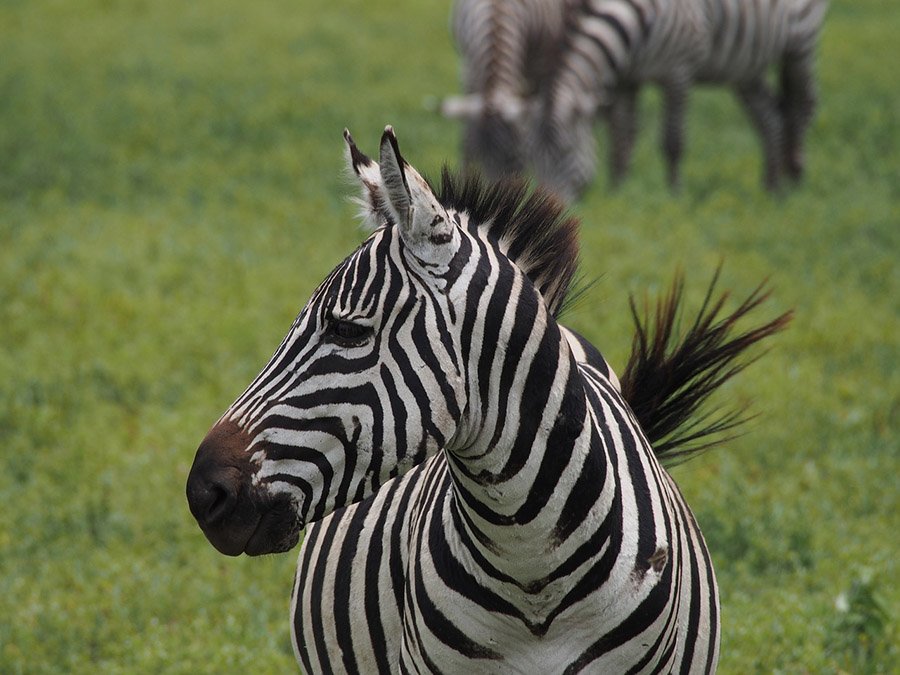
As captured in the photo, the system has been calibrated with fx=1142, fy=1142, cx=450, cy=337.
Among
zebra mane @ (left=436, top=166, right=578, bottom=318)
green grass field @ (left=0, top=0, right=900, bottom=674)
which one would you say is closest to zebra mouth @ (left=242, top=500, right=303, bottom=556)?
zebra mane @ (left=436, top=166, right=578, bottom=318)

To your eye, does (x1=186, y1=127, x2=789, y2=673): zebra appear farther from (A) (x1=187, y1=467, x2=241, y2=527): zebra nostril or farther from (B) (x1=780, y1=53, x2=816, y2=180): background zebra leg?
(B) (x1=780, y1=53, x2=816, y2=180): background zebra leg

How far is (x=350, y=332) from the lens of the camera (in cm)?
256

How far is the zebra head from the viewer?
8.27 ft

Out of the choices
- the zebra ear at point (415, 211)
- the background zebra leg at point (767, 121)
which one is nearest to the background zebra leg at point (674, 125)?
the background zebra leg at point (767, 121)

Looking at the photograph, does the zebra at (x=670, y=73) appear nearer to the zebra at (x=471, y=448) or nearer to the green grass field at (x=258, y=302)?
the green grass field at (x=258, y=302)

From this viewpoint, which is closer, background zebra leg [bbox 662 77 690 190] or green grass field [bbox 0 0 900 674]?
green grass field [bbox 0 0 900 674]

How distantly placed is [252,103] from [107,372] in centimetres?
761

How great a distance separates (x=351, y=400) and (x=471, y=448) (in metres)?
0.31

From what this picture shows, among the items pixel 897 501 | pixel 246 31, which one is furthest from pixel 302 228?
pixel 246 31

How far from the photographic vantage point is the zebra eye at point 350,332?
101 inches

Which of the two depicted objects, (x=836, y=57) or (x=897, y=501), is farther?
(x=836, y=57)

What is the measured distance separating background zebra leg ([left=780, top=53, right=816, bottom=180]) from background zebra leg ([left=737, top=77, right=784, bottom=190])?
88 millimetres

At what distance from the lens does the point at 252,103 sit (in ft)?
47.9

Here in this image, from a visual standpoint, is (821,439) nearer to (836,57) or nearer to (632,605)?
(632,605)
